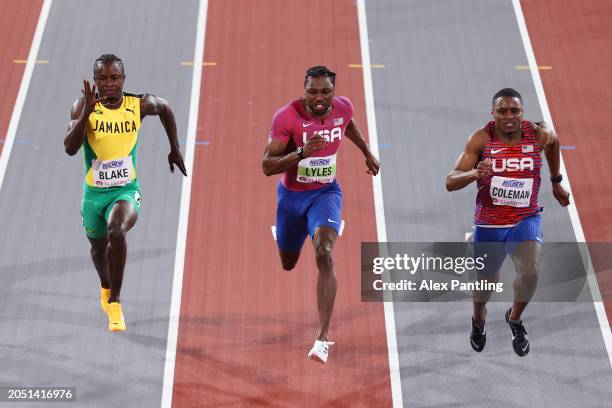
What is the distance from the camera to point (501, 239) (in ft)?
29.4

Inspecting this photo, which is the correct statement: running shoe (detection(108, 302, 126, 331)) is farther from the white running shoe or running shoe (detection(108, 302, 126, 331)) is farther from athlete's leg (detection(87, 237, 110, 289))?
the white running shoe

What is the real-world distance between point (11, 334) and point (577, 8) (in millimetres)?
7907

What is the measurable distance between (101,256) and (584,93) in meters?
6.01

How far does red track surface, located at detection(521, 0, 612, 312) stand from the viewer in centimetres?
1160

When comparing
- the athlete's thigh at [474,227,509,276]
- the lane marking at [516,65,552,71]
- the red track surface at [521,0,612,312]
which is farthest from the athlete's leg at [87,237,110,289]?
the lane marking at [516,65,552,71]

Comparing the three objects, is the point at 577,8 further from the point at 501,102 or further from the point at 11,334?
the point at 11,334

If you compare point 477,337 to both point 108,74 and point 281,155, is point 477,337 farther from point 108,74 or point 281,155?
point 108,74

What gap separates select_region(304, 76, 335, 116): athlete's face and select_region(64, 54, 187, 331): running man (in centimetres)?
132

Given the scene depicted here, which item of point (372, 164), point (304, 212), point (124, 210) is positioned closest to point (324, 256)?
point (304, 212)

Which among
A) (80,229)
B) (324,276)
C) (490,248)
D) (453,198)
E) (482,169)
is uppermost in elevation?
(453,198)

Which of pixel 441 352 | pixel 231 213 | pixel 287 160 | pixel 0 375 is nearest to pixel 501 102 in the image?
pixel 287 160

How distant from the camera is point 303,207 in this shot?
920 cm

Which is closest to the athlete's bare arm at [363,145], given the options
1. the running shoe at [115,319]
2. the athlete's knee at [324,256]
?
the athlete's knee at [324,256]

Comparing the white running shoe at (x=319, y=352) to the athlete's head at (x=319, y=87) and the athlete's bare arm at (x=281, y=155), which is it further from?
the athlete's head at (x=319, y=87)
